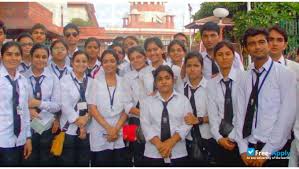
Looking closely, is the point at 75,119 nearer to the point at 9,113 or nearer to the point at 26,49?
the point at 9,113

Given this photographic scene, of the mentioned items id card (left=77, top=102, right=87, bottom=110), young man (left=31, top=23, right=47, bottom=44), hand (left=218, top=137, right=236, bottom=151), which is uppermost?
young man (left=31, top=23, right=47, bottom=44)

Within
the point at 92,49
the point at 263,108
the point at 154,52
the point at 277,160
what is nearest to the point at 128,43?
the point at 92,49

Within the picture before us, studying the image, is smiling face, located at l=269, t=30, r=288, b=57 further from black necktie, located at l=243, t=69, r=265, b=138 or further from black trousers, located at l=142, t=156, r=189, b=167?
black trousers, located at l=142, t=156, r=189, b=167

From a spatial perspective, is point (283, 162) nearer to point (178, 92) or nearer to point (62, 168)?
point (178, 92)

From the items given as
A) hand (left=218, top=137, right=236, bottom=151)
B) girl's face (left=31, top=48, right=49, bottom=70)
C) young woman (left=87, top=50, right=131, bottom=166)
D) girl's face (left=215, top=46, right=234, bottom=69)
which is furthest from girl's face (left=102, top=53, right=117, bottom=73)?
hand (left=218, top=137, right=236, bottom=151)

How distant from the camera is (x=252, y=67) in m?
3.17

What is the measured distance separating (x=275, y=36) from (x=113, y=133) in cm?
176

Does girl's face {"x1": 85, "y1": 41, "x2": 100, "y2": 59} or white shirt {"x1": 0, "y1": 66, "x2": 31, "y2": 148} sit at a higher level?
girl's face {"x1": 85, "y1": 41, "x2": 100, "y2": 59}

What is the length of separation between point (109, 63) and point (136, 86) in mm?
373

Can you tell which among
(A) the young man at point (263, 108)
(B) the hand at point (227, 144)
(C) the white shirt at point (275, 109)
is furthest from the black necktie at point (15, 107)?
(C) the white shirt at point (275, 109)

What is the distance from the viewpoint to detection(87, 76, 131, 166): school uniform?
367cm

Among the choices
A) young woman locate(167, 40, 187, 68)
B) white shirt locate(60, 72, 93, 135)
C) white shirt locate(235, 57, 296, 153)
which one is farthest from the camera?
young woman locate(167, 40, 187, 68)

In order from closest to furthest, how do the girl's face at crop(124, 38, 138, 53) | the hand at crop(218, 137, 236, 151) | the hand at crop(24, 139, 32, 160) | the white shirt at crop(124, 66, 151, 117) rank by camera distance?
the hand at crop(218, 137, 236, 151)
the hand at crop(24, 139, 32, 160)
the white shirt at crop(124, 66, 151, 117)
the girl's face at crop(124, 38, 138, 53)

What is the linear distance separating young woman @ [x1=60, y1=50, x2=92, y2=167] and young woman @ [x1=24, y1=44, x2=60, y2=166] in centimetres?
10
